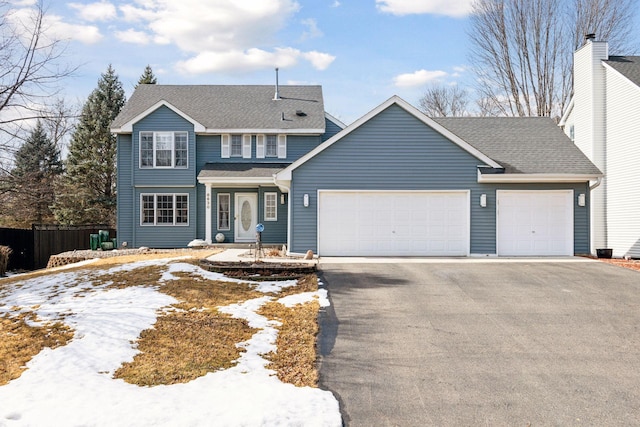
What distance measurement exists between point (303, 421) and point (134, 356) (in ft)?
9.19

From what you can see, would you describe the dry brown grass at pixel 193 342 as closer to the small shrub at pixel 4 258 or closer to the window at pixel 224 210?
the window at pixel 224 210

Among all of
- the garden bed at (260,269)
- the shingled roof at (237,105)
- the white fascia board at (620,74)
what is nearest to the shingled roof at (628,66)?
the white fascia board at (620,74)

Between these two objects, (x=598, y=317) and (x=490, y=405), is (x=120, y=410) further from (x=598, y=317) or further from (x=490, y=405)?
(x=598, y=317)

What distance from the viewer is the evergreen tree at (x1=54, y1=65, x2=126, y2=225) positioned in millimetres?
34844

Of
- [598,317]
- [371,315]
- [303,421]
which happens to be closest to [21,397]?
[303,421]

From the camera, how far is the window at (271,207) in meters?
21.4

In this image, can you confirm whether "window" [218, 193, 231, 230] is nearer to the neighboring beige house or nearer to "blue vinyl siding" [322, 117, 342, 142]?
"blue vinyl siding" [322, 117, 342, 142]

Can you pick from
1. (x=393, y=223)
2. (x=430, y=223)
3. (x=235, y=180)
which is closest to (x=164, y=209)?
(x=235, y=180)

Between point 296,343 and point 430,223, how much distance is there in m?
10.2

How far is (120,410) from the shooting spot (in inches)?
200

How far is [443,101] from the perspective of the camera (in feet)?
133

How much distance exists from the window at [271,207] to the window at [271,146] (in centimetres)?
184

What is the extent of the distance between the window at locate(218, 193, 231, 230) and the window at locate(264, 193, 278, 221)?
5.11 feet

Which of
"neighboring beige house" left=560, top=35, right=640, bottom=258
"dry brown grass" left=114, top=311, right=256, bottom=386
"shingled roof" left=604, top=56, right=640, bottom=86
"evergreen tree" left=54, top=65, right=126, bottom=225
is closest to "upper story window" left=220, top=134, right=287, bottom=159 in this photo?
"neighboring beige house" left=560, top=35, right=640, bottom=258
